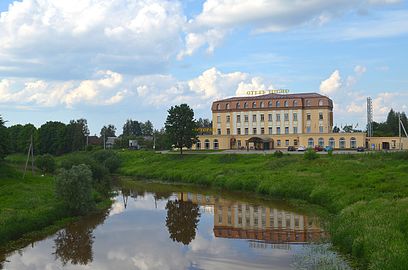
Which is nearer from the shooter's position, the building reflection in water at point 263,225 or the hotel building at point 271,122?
the building reflection in water at point 263,225

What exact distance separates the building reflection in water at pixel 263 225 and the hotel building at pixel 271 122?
52768 mm

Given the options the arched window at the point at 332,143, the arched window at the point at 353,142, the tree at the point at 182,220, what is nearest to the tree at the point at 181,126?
the arched window at the point at 332,143

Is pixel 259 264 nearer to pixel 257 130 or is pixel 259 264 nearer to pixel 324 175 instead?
pixel 324 175

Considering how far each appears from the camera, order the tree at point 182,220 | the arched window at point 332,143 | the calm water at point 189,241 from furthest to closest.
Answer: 1. the arched window at point 332,143
2. the tree at point 182,220
3. the calm water at point 189,241

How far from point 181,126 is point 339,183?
4345cm

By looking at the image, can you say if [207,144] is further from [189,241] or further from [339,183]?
[189,241]

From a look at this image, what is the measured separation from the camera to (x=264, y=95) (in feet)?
336

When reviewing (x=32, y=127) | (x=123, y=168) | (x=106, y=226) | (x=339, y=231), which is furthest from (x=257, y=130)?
(x=339, y=231)

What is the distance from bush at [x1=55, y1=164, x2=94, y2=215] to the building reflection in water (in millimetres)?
10027

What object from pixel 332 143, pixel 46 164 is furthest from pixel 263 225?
pixel 332 143

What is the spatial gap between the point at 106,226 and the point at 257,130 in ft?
228

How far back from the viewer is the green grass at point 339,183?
814 inches

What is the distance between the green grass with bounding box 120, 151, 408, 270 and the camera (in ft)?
67.8

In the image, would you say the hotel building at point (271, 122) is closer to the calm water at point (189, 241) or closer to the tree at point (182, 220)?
the tree at point (182, 220)
